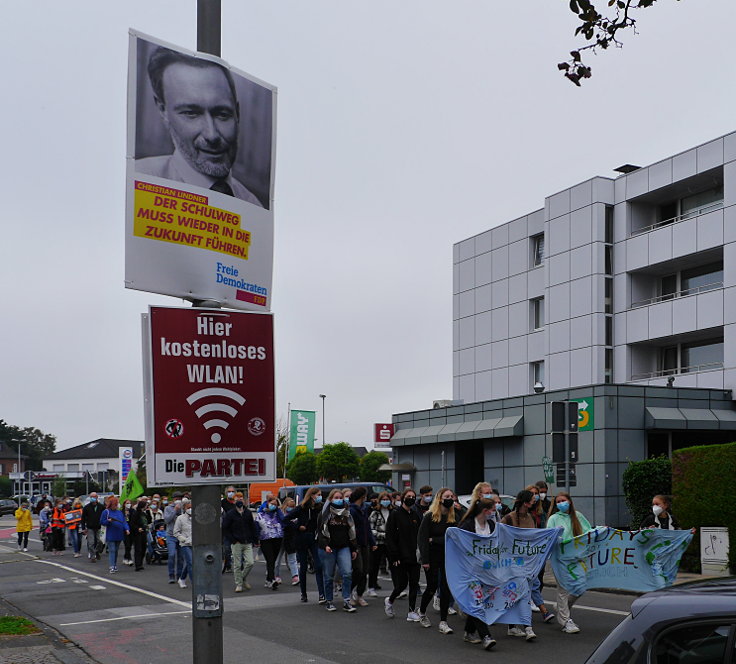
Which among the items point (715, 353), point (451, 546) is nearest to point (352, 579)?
point (451, 546)

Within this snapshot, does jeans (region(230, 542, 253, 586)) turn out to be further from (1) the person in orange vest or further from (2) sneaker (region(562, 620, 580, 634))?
(1) the person in orange vest

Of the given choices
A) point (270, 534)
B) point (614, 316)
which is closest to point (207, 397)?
point (270, 534)

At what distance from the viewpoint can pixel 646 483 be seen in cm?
2455

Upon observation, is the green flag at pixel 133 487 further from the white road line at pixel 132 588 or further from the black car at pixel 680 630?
the black car at pixel 680 630

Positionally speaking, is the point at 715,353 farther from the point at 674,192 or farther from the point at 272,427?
the point at 272,427

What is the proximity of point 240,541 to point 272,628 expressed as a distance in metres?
4.86

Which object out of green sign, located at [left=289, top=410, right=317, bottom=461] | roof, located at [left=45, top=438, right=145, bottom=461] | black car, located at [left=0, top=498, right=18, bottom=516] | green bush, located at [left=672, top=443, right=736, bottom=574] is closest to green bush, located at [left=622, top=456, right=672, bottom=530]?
green bush, located at [left=672, top=443, right=736, bottom=574]

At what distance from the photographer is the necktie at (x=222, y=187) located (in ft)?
16.4

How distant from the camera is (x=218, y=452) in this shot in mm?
4832

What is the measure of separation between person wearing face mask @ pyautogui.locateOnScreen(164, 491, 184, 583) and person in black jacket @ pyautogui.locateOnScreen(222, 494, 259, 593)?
1.54 meters

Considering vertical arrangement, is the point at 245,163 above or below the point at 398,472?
above

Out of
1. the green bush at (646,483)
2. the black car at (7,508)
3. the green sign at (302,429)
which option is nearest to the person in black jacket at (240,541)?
the green bush at (646,483)

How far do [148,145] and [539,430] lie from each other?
3254cm

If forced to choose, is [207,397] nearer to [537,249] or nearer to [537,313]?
[537,313]
